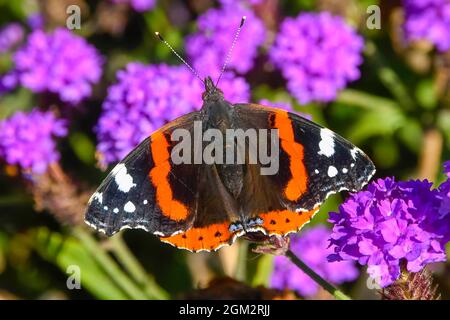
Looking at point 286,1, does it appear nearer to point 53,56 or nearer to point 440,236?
point 53,56

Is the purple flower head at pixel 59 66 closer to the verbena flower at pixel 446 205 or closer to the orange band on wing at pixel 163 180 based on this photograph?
the orange band on wing at pixel 163 180

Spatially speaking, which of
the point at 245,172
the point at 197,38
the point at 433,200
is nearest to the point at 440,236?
the point at 433,200

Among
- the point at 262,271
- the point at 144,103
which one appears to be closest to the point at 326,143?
the point at 144,103

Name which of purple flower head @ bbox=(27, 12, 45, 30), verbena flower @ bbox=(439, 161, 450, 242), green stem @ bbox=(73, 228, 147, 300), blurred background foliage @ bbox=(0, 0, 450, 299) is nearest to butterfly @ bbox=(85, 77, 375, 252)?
verbena flower @ bbox=(439, 161, 450, 242)

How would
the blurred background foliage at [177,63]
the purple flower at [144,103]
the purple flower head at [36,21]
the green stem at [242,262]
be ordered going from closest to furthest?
the purple flower at [144,103] → the green stem at [242,262] → the blurred background foliage at [177,63] → the purple flower head at [36,21]

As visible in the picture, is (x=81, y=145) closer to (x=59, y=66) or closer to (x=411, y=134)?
(x=59, y=66)

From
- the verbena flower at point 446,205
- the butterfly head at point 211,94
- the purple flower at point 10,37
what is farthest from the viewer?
the purple flower at point 10,37

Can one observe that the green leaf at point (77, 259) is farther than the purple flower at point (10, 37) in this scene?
No

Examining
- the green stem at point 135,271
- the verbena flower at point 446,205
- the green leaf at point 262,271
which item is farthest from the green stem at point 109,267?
the verbena flower at point 446,205
